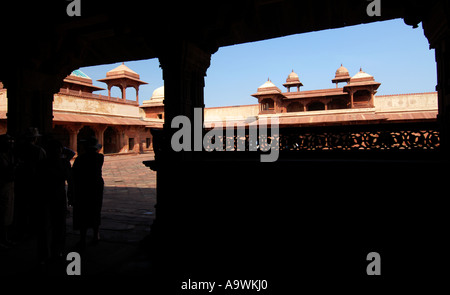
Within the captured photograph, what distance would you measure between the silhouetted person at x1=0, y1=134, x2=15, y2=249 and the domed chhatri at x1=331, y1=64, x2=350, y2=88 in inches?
1286

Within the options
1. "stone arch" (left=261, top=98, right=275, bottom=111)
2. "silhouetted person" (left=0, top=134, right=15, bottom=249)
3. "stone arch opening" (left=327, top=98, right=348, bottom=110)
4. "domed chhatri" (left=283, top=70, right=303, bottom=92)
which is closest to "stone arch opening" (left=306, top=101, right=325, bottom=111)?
"stone arch opening" (left=327, top=98, right=348, bottom=110)

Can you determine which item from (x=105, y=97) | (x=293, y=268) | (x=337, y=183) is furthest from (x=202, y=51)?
(x=105, y=97)

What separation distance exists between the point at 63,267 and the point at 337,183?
10.4ft

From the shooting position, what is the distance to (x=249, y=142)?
13.6 ft

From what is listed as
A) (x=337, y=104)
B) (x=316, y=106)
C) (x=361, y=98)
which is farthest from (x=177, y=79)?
(x=316, y=106)

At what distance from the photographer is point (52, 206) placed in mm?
3049

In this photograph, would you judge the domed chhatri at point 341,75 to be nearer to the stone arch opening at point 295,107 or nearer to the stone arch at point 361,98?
the stone arch at point 361,98

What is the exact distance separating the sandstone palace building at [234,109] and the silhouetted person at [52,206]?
16.8 meters

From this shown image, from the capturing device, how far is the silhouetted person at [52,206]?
9.73 ft

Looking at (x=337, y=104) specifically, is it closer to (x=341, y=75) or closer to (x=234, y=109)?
(x=341, y=75)

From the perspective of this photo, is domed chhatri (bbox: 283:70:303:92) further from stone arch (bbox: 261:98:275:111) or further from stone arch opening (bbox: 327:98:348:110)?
stone arch (bbox: 261:98:275:111)

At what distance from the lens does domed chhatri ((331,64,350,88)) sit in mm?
31281

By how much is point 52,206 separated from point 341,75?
33387mm

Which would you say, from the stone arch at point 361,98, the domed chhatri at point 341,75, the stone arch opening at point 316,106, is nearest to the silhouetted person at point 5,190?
the stone arch at point 361,98
